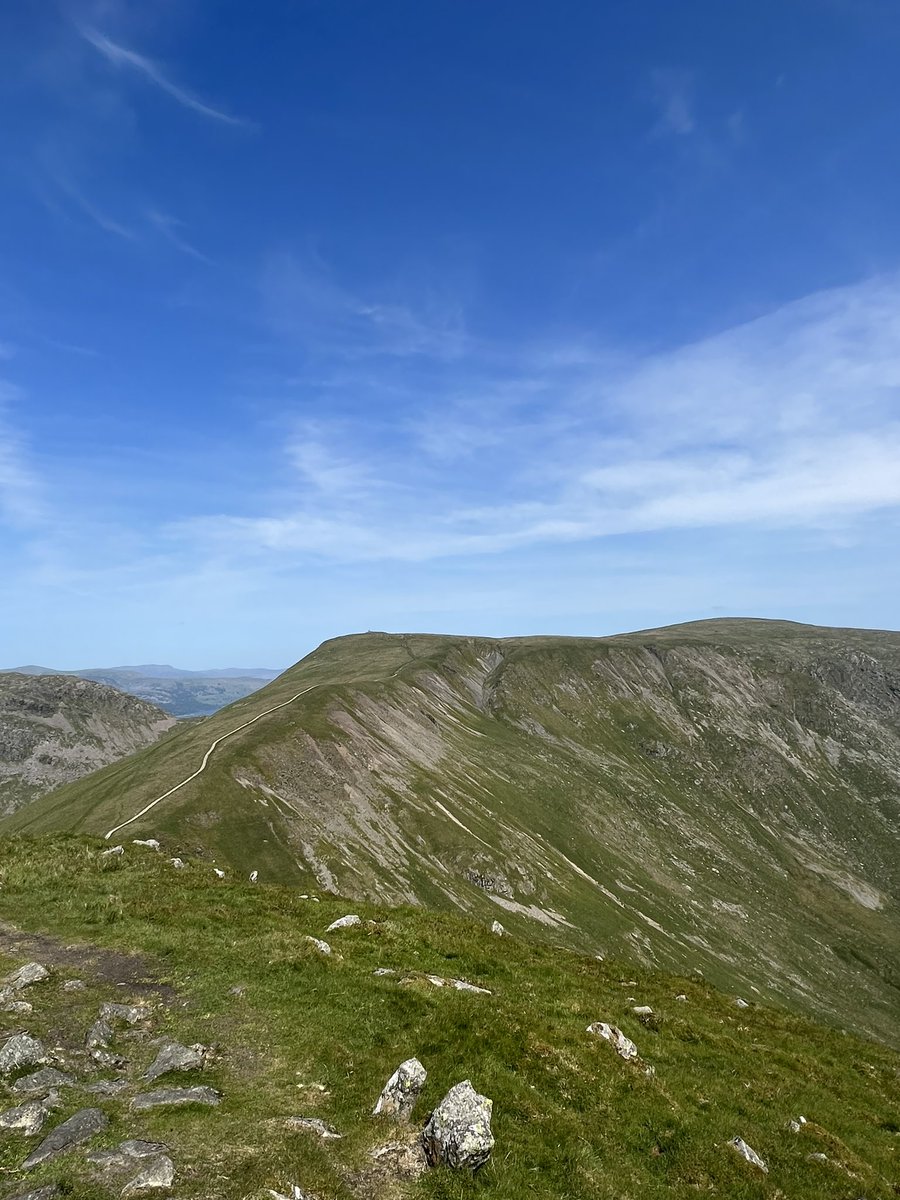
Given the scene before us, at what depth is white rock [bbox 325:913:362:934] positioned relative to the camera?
96.5 ft

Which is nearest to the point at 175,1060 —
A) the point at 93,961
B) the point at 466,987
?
the point at 93,961

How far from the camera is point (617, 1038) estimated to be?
21.7m

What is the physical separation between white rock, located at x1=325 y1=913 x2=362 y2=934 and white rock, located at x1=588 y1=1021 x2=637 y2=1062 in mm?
12259

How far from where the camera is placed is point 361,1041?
767 inches

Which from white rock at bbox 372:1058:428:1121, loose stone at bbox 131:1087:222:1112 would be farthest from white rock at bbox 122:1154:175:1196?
white rock at bbox 372:1058:428:1121

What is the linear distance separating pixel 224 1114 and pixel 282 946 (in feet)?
33.2

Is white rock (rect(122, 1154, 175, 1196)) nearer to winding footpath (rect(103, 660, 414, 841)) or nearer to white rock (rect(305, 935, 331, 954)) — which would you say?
white rock (rect(305, 935, 331, 954))

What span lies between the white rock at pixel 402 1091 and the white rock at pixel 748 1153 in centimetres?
860

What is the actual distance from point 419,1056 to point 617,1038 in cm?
745

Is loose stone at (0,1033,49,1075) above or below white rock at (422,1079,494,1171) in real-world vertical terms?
above

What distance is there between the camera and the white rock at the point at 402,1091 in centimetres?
1617

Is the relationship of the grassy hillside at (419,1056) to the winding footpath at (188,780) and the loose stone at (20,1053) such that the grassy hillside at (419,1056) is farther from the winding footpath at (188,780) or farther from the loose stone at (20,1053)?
the winding footpath at (188,780)

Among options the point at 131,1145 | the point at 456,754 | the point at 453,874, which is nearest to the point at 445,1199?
the point at 131,1145

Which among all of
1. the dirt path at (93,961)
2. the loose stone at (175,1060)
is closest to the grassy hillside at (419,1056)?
the dirt path at (93,961)
